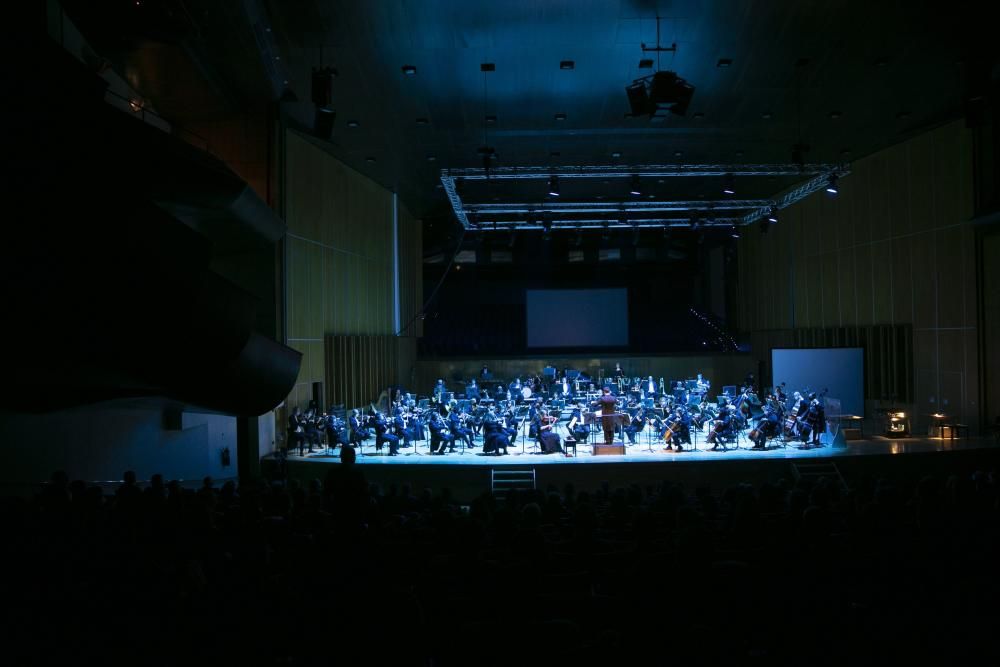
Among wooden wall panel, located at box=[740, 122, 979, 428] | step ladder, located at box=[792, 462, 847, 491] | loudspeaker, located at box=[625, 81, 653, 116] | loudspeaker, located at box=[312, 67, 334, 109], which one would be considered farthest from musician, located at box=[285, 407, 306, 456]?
wooden wall panel, located at box=[740, 122, 979, 428]

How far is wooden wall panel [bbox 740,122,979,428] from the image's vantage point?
51.8 feet

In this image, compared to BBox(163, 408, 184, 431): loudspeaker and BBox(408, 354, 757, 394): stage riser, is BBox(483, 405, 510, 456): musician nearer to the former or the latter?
BBox(163, 408, 184, 431): loudspeaker

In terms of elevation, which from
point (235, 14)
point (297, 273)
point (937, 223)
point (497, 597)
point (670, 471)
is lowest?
point (670, 471)

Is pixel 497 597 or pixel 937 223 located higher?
pixel 937 223

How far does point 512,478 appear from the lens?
13.3 metres

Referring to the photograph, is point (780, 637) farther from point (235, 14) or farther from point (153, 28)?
point (235, 14)

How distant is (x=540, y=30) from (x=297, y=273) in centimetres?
788

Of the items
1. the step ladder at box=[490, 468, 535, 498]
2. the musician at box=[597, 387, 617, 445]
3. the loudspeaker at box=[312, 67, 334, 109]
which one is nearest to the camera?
the loudspeaker at box=[312, 67, 334, 109]

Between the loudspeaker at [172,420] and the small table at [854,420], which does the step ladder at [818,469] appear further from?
the loudspeaker at [172,420]

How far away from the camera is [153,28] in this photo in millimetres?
8672

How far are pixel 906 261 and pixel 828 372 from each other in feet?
11.8

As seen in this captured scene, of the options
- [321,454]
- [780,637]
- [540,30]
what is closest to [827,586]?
[780,637]

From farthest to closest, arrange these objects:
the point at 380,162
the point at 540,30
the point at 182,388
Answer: the point at 380,162 → the point at 540,30 → the point at 182,388

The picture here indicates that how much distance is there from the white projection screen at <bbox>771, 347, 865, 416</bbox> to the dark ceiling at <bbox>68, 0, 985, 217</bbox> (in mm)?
5664
